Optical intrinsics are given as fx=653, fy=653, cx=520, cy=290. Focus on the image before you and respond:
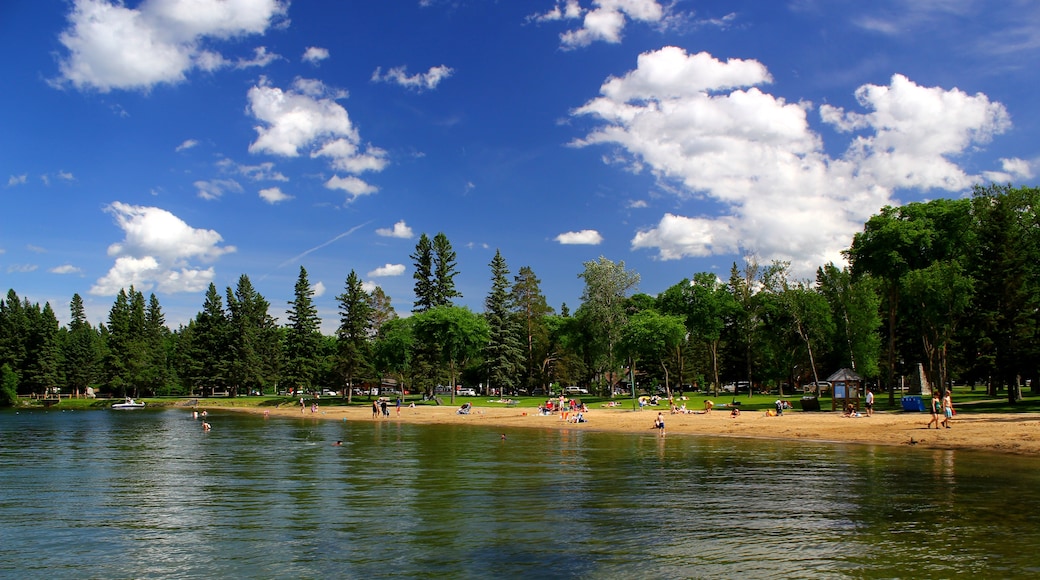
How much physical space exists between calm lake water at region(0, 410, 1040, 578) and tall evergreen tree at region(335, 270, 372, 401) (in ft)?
208

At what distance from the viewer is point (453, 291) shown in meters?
101

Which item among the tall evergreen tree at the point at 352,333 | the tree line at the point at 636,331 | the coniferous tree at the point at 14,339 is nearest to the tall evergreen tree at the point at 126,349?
the tree line at the point at 636,331

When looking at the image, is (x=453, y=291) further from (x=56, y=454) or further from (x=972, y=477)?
(x=972, y=477)

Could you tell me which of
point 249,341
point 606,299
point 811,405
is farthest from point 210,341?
point 811,405

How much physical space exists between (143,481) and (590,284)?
59.5m

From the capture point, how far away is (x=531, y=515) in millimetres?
19328

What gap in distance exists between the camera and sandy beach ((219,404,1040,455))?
33.5m

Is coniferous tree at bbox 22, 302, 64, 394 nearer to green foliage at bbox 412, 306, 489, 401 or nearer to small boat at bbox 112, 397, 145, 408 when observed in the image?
small boat at bbox 112, 397, 145, 408

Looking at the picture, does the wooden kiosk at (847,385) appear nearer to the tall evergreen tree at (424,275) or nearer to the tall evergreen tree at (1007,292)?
the tall evergreen tree at (1007,292)

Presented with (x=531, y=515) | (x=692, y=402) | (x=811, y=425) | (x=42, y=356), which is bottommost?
(x=692, y=402)

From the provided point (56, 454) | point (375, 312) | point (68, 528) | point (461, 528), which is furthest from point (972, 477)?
point (375, 312)

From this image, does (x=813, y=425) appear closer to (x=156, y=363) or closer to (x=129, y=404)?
(x=129, y=404)

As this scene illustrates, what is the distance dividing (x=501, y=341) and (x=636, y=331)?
25626 mm

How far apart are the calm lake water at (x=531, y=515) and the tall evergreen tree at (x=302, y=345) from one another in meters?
66.7
